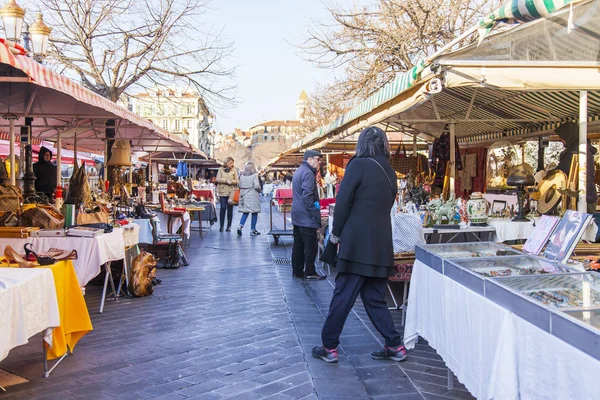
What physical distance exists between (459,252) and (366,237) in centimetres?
69

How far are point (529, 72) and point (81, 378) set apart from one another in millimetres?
4036

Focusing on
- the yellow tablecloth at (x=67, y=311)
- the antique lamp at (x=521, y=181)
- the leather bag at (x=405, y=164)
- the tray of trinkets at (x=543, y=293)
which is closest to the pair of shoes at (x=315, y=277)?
the antique lamp at (x=521, y=181)

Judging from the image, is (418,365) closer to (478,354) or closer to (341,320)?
(341,320)

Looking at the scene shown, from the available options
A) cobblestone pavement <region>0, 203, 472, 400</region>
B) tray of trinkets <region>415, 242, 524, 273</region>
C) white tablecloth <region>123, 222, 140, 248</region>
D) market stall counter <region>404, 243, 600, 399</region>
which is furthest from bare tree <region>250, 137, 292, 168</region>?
market stall counter <region>404, 243, 600, 399</region>

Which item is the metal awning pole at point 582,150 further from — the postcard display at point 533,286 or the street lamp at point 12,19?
the street lamp at point 12,19

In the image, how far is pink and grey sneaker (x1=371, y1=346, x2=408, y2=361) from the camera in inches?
180

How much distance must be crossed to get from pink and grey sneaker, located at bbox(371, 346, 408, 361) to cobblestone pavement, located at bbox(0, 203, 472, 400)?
0.18ft

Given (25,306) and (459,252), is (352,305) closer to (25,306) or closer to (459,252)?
(459,252)

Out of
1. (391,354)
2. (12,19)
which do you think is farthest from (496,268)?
(12,19)

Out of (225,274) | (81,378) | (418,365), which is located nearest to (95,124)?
(225,274)

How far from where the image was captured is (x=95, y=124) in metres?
10.5

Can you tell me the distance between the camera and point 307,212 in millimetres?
8148

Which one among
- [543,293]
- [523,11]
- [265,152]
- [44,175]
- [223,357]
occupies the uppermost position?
[265,152]

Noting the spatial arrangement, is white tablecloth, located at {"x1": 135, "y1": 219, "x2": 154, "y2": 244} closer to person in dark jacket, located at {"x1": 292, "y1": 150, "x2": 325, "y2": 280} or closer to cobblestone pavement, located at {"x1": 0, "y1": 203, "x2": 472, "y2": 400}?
cobblestone pavement, located at {"x1": 0, "y1": 203, "x2": 472, "y2": 400}
